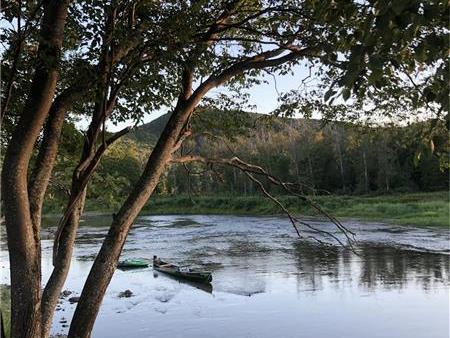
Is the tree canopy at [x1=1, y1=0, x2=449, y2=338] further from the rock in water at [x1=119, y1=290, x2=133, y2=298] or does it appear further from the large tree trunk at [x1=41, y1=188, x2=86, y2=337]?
the rock in water at [x1=119, y1=290, x2=133, y2=298]

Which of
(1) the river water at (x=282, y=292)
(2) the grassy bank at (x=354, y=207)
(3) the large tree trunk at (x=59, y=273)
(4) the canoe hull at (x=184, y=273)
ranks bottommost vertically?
(1) the river water at (x=282, y=292)

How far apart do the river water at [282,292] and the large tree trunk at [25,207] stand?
8.01 m

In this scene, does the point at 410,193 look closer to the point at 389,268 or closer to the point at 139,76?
the point at 389,268

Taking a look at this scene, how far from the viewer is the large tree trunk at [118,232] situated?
4707mm

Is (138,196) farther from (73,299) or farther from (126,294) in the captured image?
(126,294)

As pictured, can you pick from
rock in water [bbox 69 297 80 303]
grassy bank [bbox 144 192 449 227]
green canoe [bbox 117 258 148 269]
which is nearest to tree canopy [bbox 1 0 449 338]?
rock in water [bbox 69 297 80 303]

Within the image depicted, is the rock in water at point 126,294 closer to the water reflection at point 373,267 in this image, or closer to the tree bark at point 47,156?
the water reflection at point 373,267

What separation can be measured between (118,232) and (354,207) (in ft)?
131

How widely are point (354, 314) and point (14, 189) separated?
10.9m

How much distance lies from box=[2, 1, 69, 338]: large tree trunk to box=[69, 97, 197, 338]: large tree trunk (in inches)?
30.3

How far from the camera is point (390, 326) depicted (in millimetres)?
11789

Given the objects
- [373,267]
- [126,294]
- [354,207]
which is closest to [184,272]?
[126,294]

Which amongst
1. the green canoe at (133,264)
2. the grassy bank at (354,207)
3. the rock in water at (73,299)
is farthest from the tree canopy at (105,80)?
the grassy bank at (354,207)

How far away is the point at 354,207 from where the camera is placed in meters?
43.0
